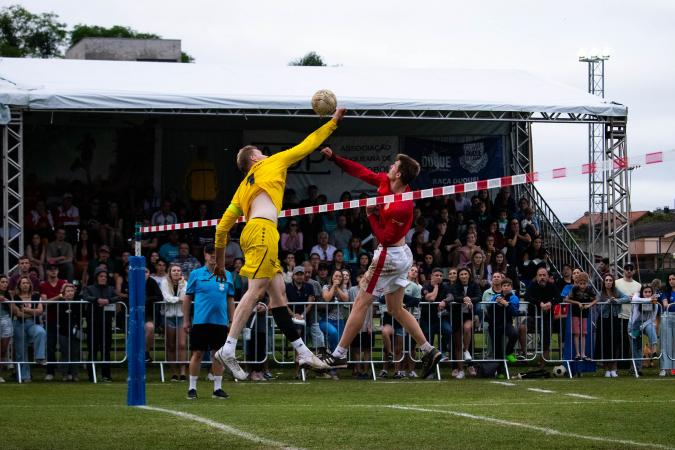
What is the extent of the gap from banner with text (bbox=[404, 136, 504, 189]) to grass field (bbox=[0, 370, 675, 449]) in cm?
1018

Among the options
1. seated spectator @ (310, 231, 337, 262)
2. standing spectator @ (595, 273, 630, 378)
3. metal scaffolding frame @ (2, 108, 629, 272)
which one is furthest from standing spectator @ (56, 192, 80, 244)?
standing spectator @ (595, 273, 630, 378)

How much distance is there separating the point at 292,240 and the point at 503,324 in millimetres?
5269

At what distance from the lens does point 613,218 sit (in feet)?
73.7

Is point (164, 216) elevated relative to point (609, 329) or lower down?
elevated

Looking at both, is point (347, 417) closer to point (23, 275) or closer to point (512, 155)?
point (23, 275)

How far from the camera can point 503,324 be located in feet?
59.8

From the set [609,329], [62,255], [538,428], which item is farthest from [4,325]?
[538,428]

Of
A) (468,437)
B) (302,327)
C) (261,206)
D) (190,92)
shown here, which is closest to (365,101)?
(190,92)

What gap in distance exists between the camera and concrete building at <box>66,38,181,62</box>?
52219 millimetres

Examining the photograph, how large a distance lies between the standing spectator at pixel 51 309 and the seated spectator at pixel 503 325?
6.32 meters

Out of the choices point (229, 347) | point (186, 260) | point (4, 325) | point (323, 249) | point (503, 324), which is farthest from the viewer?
point (323, 249)

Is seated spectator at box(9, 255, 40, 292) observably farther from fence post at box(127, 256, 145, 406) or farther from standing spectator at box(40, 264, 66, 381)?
fence post at box(127, 256, 145, 406)

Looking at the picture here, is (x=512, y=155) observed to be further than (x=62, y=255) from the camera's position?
Yes

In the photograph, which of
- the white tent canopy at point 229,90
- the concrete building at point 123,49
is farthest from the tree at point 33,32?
the white tent canopy at point 229,90
